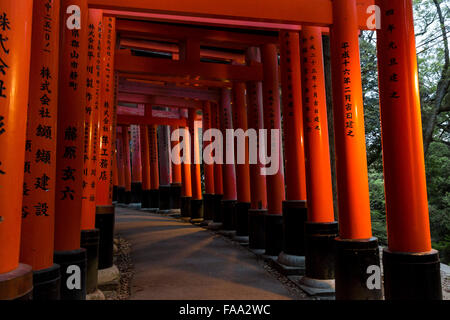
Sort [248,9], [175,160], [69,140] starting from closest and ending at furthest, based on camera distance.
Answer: [69,140], [248,9], [175,160]

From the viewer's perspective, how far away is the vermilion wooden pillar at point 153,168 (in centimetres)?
1495

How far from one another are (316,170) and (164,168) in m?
10.6

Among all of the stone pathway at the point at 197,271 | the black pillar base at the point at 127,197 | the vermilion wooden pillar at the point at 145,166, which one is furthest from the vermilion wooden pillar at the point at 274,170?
the black pillar base at the point at 127,197

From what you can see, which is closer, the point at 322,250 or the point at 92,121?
the point at 92,121

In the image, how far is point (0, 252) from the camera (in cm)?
203

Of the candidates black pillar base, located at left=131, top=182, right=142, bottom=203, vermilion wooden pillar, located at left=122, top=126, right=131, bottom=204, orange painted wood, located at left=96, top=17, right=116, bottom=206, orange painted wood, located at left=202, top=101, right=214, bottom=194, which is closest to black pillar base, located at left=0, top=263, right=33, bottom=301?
orange painted wood, located at left=96, top=17, right=116, bottom=206

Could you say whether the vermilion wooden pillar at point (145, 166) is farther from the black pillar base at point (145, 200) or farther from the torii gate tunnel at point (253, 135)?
the torii gate tunnel at point (253, 135)

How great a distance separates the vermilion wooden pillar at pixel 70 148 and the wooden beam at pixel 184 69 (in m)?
2.91

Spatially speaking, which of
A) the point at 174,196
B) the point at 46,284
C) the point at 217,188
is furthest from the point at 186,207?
the point at 46,284

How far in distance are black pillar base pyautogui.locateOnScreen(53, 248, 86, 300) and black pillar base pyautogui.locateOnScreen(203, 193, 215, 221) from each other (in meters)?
7.57

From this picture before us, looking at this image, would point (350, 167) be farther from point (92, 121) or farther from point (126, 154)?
point (126, 154)

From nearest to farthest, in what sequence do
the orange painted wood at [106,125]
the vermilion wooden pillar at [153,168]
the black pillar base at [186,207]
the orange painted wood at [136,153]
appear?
the orange painted wood at [106,125], the black pillar base at [186,207], the vermilion wooden pillar at [153,168], the orange painted wood at [136,153]

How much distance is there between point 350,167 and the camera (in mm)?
4207

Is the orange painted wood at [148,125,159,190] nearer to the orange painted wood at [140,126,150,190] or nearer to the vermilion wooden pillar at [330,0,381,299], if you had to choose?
the orange painted wood at [140,126,150,190]
